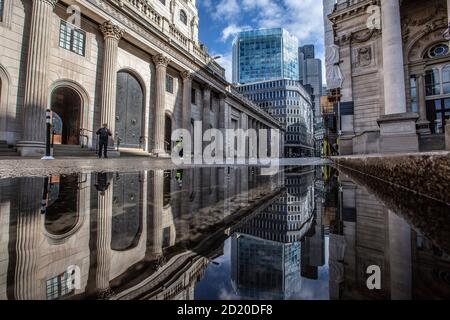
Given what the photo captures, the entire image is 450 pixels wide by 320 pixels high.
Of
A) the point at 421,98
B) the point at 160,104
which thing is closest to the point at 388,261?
the point at 160,104

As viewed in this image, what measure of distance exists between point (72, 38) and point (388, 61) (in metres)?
17.0

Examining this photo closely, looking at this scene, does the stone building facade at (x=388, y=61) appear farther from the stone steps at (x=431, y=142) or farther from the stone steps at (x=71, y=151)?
the stone steps at (x=71, y=151)

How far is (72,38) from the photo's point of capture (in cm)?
1220

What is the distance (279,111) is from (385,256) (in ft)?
270

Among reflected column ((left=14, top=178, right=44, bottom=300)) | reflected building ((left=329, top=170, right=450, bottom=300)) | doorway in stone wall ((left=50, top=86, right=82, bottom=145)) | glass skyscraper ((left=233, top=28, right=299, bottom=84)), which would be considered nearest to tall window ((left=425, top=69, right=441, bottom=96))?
reflected building ((left=329, top=170, right=450, bottom=300))

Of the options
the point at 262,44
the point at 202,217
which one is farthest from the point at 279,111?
the point at 202,217

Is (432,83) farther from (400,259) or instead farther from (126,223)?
(126,223)

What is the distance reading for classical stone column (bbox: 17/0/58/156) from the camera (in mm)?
9422

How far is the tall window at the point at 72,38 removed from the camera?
1182 centimetres

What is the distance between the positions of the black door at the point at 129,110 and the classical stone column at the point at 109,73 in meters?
1.62

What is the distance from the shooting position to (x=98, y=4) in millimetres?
12438

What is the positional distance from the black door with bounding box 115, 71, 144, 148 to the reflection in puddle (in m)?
14.2

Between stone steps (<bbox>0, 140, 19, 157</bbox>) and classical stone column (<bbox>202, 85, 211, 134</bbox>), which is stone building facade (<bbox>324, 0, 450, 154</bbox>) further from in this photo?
stone steps (<bbox>0, 140, 19, 157</bbox>)

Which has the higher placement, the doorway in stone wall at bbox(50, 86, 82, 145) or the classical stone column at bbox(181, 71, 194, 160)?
the classical stone column at bbox(181, 71, 194, 160)
